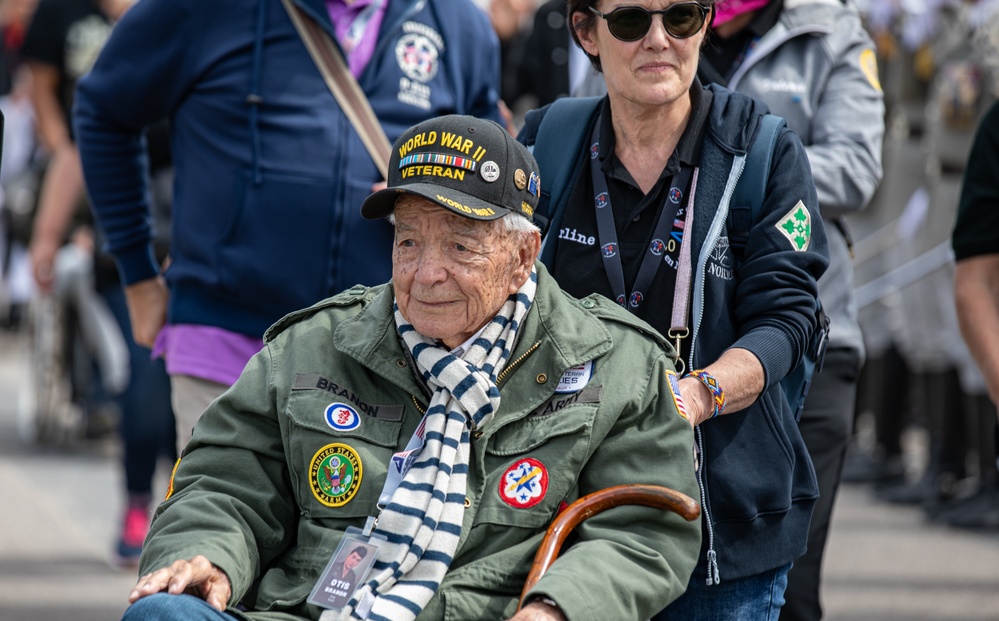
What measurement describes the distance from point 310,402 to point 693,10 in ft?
3.86

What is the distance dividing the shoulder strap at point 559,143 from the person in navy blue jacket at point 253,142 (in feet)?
2.72

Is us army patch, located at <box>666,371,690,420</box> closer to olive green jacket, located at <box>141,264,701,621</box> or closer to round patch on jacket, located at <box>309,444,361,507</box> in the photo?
olive green jacket, located at <box>141,264,701,621</box>

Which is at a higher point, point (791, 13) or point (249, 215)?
point (791, 13)

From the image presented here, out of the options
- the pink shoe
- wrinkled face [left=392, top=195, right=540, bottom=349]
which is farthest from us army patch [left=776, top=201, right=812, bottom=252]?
the pink shoe

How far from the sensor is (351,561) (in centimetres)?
309

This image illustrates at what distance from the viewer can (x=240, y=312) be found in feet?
14.4

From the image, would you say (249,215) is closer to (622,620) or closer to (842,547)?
(622,620)

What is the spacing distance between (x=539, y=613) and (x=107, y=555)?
4754 mm

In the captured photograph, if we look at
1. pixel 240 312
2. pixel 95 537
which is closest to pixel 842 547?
pixel 95 537

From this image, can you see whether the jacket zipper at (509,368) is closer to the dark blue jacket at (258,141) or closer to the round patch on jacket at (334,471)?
the round patch on jacket at (334,471)

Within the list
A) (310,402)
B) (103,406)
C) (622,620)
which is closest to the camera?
(622,620)

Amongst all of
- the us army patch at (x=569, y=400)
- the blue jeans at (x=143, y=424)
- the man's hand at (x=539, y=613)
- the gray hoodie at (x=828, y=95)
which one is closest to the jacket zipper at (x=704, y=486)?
the us army patch at (x=569, y=400)

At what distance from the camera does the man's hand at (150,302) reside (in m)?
4.75

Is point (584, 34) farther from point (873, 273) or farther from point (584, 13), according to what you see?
point (873, 273)
